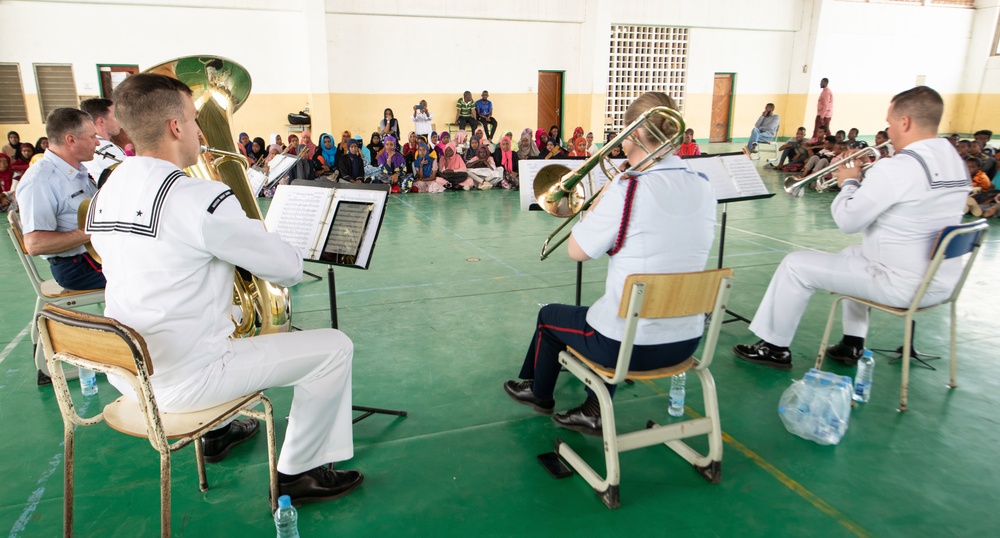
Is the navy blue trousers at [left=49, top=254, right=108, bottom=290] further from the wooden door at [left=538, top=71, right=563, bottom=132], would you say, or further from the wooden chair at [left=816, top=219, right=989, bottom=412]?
the wooden door at [left=538, top=71, right=563, bottom=132]

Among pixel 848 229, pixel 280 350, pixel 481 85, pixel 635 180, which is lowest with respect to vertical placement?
pixel 280 350

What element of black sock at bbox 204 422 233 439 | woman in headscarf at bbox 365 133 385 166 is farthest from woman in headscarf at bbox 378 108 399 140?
black sock at bbox 204 422 233 439

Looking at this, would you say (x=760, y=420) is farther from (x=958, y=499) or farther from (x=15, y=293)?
(x=15, y=293)

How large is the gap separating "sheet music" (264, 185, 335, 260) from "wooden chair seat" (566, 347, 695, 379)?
1.32 meters

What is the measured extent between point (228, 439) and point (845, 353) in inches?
145

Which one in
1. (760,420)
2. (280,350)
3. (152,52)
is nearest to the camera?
(280,350)

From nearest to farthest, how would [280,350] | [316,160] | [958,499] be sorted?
[280,350] → [958,499] → [316,160]

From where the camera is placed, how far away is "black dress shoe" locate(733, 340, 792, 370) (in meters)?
3.83

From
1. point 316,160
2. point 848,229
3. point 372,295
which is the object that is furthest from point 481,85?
point 848,229

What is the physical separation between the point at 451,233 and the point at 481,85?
9692mm

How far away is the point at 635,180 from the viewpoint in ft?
7.86

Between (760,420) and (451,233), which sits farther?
(451,233)

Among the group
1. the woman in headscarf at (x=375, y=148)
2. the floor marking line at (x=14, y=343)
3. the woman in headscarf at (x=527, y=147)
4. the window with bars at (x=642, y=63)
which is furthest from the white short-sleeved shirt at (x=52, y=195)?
the window with bars at (x=642, y=63)

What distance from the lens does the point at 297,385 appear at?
2.30 m
